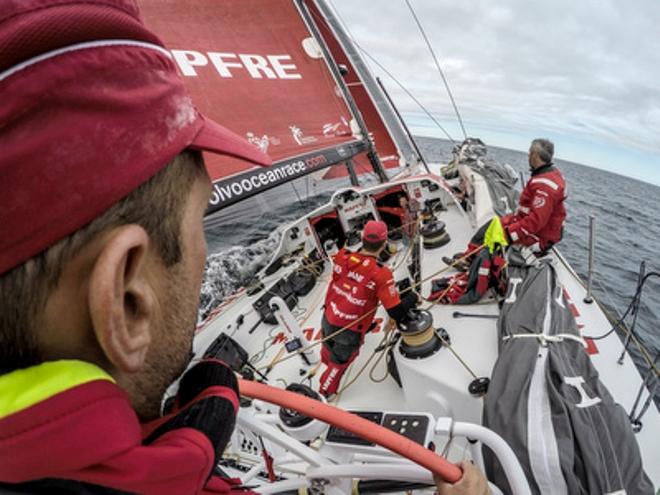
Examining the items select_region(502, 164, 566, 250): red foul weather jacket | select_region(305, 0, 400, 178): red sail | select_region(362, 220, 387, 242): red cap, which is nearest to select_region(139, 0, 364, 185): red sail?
select_region(362, 220, 387, 242): red cap

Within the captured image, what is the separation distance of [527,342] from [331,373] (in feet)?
5.00

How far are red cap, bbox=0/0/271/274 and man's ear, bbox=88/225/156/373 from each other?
5cm

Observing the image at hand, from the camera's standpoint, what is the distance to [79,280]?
42cm

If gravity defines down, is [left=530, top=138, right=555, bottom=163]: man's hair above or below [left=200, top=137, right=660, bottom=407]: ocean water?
above

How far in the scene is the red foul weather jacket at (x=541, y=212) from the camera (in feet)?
12.5

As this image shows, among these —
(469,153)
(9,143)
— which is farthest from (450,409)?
(469,153)

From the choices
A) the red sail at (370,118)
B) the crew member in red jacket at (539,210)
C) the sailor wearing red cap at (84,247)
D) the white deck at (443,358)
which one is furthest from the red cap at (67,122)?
the red sail at (370,118)

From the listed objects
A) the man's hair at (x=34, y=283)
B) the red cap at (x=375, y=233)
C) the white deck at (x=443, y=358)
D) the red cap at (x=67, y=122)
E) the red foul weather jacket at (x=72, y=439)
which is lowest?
the white deck at (x=443, y=358)

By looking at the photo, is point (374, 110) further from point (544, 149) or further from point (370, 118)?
point (544, 149)

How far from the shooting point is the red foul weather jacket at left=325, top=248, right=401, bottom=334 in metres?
2.89

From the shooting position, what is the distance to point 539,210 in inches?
150

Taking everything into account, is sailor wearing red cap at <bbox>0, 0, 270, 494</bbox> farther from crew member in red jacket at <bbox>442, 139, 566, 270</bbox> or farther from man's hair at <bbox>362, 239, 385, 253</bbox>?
crew member in red jacket at <bbox>442, 139, 566, 270</bbox>

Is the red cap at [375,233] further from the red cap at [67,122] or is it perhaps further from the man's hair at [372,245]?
the red cap at [67,122]

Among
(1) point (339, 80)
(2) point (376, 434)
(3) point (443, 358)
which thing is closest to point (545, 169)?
(1) point (339, 80)
